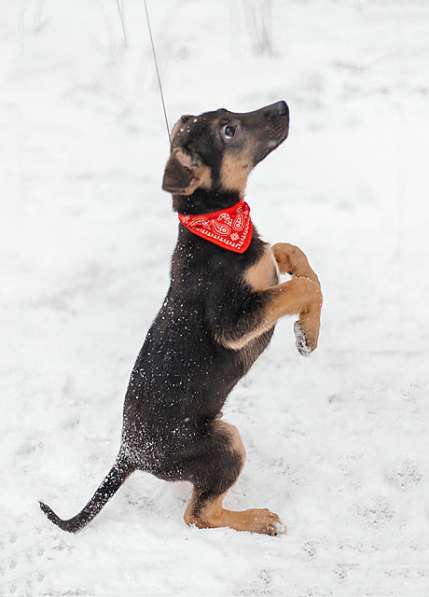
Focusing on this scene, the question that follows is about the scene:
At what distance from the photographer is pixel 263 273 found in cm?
412

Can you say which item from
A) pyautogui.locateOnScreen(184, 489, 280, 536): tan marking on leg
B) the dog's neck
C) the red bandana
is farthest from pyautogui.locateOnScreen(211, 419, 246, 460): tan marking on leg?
the dog's neck

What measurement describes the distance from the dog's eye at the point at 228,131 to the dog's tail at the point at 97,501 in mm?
1712

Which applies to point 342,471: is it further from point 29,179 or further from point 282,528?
point 29,179

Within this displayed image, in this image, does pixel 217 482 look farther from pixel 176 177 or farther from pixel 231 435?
pixel 176 177

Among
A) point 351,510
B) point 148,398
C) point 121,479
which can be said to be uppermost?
point 148,398

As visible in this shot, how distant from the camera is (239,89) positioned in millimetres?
7285

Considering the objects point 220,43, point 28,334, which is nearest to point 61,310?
point 28,334

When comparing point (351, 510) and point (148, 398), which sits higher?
point (148, 398)

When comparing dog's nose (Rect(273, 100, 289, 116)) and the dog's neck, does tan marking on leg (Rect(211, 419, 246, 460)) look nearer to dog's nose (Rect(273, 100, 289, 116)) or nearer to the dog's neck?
the dog's neck

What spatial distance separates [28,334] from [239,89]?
10.1ft

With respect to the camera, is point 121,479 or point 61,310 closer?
point 121,479

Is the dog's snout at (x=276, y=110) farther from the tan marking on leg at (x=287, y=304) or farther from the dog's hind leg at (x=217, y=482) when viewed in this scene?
the dog's hind leg at (x=217, y=482)

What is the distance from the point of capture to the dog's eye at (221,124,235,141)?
13.3 ft

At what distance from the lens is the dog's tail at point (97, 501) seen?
13.2ft
